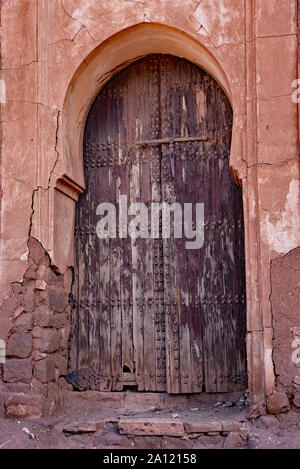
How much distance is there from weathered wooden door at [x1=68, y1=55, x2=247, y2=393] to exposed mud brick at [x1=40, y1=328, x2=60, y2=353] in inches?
15.4

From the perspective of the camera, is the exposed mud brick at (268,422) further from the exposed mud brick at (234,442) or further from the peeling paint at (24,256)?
the peeling paint at (24,256)

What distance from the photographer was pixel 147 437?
15.3 ft

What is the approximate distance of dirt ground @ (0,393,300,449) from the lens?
4.42 meters

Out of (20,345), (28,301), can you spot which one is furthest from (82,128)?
(20,345)

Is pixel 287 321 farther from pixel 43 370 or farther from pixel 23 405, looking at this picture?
pixel 23 405

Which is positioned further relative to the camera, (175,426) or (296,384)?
(175,426)

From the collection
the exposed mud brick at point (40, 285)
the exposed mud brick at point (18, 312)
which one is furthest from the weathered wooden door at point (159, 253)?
the exposed mud brick at point (18, 312)

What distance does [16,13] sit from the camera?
536 centimetres

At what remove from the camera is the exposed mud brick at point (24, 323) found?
500 cm

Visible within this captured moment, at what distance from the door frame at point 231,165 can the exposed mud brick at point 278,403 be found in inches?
2.1

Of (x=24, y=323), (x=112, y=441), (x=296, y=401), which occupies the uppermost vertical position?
(x=24, y=323)

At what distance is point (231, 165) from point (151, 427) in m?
2.20
